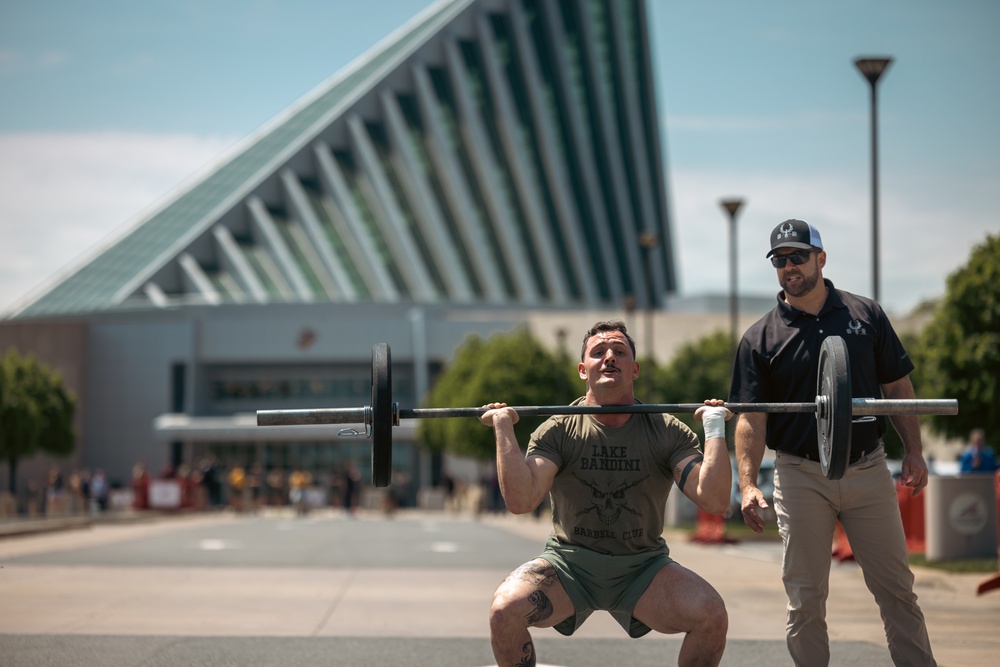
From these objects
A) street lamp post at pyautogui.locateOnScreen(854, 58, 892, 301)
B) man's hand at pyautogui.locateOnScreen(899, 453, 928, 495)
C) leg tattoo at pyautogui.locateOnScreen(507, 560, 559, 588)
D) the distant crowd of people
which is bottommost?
the distant crowd of people

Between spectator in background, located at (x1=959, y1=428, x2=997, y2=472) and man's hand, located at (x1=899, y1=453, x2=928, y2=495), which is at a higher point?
man's hand, located at (x1=899, y1=453, x2=928, y2=495)

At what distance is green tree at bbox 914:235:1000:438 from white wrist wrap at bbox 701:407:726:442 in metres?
21.5

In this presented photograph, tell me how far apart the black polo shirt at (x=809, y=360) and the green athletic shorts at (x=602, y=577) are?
1.01 m

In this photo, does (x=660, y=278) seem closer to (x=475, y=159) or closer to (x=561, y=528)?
(x=475, y=159)

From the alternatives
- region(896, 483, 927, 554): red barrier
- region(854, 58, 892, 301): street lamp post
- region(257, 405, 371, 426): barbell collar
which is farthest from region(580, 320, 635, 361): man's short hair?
region(854, 58, 892, 301): street lamp post

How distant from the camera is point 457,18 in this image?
87188mm

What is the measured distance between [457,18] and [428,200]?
11.8 meters

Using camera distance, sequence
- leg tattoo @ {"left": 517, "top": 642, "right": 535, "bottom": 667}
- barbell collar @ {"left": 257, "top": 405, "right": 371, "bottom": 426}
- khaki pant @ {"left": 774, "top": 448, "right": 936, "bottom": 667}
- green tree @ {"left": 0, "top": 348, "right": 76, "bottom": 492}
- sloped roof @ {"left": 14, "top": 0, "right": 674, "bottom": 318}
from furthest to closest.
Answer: sloped roof @ {"left": 14, "top": 0, "right": 674, "bottom": 318}, green tree @ {"left": 0, "top": 348, "right": 76, "bottom": 492}, khaki pant @ {"left": 774, "top": 448, "right": 936, "bottom": 667}, barbell collar @ {"left": 257, "top": 405, "right": 371, "bottom": 426}, leg tattoo @ {"left": 517, "top": 642, "right": 535, "bottom": 667}

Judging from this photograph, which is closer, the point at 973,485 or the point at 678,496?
the point at 973,485

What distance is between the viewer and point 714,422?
5668 millimetres

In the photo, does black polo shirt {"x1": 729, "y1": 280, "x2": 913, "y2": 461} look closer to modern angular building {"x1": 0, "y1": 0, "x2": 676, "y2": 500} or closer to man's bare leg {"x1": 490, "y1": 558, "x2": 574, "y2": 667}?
man's bare leg {"x1": 490, "y1": 558, "x2": 574, "y2": 667}

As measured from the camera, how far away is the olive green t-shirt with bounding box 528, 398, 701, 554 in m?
5.86

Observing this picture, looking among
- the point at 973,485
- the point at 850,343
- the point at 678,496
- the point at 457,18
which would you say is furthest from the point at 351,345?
the point at 850,343

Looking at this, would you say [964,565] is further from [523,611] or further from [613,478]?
[523,611]
